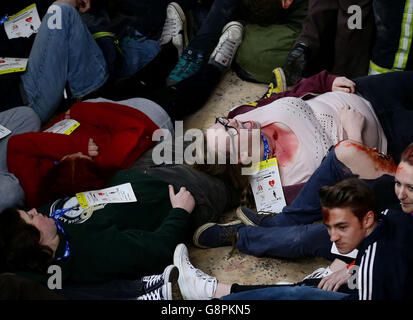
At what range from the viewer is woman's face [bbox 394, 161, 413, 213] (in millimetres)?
2021

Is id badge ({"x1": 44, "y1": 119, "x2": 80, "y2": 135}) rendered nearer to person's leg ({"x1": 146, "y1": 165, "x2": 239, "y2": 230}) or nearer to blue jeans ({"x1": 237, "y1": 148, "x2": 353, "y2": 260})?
person's leg ({"x1": 146, "y1": 165, "x2": 239, "y2": 230})

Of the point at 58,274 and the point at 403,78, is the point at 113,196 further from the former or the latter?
the point at 403,78

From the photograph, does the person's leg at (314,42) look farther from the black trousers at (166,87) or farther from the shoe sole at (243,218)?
the shoe sole at (243,218)

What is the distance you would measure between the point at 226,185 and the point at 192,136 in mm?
324

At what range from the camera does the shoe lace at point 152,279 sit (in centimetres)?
230

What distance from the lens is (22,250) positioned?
2.20 metres

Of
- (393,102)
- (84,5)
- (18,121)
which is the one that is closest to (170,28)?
(84,5)

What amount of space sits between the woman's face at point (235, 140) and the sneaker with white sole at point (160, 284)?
745 millimetres

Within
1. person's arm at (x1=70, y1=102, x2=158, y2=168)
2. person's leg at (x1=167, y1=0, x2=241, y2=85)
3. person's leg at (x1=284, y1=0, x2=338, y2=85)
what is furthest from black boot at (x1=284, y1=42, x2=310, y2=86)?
person's arm at (x1=70, y1=102, x2=158, y2=168)

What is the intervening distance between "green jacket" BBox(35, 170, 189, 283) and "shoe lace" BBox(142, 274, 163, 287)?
0.18 feet

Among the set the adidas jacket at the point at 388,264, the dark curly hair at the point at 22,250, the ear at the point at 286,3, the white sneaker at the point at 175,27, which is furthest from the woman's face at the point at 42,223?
the ear at the point at 286,3

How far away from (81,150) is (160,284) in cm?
102

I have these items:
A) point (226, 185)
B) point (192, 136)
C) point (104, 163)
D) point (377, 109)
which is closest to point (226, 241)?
point (226, 185)

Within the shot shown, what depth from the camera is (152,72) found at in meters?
3.71
